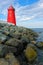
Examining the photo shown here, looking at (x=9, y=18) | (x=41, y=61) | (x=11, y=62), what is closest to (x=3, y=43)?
(x=11, y=62)

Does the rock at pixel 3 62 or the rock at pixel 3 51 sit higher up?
the rock at pixel 3 51

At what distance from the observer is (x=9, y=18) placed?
1755cm

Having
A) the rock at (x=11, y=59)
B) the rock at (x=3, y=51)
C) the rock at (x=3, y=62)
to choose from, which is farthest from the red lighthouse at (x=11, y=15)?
the rock at (x=3, y=62)

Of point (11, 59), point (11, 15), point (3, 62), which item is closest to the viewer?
point (3, 62)

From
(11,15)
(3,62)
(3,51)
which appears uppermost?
(11,15)

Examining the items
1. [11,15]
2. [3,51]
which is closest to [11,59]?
[3,51]

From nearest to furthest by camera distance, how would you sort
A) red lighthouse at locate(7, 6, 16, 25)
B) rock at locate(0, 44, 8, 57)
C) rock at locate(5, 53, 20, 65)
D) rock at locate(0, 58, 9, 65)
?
rock at locate(0, 58, 9, 65) → rock at locate(5, 53, 20, 65) → rock at locate(0, 44, 8, 57) → red lighthouse at locate(7, 6, 16, 25)

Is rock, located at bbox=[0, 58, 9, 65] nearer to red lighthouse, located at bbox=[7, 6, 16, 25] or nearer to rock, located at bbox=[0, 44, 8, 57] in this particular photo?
rock, located at bbox=[0, 44, 8, 57]

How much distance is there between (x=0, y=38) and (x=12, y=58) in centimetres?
142

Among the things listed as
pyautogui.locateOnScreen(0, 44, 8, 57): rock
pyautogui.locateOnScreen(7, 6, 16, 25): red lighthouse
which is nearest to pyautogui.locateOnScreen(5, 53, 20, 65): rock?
A: pyautogui.locateOnScreen(0, 44, 8, 57): rock

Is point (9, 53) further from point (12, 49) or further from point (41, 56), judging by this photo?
point (41, 56)

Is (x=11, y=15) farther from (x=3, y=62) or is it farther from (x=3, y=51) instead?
(x=3, y=62)

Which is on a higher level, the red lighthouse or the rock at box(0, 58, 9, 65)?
the red lighthouse

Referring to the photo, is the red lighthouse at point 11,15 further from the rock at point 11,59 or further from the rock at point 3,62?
the rock at point 3,62
